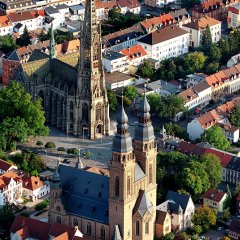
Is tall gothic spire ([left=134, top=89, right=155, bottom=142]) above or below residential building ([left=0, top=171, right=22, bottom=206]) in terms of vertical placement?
above

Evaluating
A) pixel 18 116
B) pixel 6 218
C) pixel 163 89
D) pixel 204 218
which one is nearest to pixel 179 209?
pixel 204 218

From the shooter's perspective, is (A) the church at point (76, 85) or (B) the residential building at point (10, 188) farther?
(A) the church at point (76, 85)

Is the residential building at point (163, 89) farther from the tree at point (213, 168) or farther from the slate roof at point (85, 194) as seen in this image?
the slate roof at point (85, 194)

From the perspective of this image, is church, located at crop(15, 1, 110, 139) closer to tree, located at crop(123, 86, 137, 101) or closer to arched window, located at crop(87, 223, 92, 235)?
tree, located at crop(123, 86, 137, 101)

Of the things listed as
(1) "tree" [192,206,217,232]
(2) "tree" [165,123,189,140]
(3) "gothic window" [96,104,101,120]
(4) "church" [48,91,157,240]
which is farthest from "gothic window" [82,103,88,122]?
(1) "tree" [192,206,217,232]

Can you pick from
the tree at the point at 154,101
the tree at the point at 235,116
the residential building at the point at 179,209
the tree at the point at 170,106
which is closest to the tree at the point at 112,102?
the tree at the point at 154,101

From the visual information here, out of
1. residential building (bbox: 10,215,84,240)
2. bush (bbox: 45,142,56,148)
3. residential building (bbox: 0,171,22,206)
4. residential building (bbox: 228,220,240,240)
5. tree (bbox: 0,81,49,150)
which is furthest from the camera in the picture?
bush (bbox: 45,142,56,148)

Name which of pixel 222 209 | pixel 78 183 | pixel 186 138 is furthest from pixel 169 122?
pixel 78 183
